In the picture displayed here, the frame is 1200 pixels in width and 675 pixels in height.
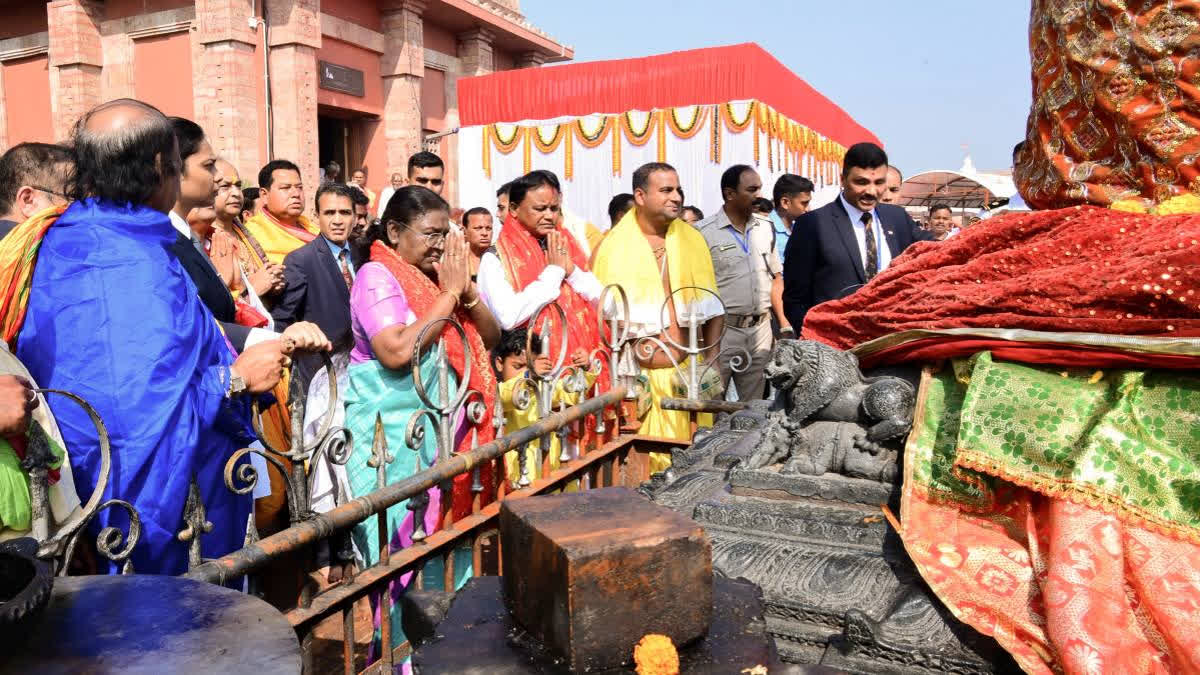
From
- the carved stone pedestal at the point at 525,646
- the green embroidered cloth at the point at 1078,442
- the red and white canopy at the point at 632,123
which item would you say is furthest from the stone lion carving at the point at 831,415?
the red and white canopy at the point at 632,123

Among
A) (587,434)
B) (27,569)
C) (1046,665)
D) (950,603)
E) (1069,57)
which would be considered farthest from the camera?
(587,434)

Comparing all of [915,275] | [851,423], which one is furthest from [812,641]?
[915,275]

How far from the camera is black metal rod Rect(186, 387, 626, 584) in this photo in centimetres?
167

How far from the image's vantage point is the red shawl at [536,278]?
3932mm

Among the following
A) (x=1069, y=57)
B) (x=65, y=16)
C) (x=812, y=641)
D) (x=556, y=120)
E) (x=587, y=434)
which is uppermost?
(x=65, y=16)

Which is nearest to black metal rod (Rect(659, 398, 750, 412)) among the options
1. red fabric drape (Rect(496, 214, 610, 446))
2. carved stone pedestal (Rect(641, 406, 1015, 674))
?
red fabric drape (Rect(496, 214, 610, 446))

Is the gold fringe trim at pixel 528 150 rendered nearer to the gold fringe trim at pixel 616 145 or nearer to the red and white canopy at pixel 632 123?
the red and white canopy at pixel 632 123

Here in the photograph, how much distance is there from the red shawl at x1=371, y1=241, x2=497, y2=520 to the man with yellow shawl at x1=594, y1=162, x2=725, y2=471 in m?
1.34

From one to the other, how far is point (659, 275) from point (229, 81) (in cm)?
820

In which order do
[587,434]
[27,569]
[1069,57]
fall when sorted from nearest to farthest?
[27,569], [1069,57], [587,434]

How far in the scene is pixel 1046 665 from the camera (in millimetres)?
1611

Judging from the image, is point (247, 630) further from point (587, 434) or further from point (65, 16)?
point (65, 16)

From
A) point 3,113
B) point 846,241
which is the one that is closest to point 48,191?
point 846,241

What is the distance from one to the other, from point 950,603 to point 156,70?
12754 mm
